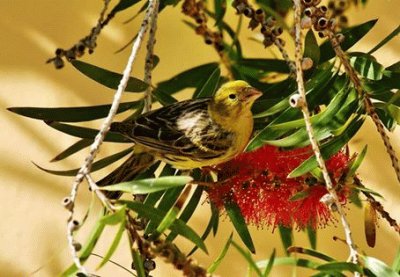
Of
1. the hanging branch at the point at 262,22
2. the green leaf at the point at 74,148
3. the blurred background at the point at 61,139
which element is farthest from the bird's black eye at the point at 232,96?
the blurred background at the point at 61,139

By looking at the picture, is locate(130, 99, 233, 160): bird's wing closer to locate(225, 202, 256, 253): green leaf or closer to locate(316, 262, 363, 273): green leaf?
locate(225, 202, 256, 253): green leaf

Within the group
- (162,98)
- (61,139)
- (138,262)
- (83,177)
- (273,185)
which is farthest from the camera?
(61,139)

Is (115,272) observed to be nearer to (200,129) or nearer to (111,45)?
(111,45)

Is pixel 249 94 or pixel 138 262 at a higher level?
pixel 249 94

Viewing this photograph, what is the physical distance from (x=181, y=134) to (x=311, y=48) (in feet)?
0.65

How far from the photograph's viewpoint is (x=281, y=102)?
2.90ft

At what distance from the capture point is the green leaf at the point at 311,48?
897 mm

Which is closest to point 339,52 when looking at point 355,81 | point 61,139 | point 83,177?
point 355,81

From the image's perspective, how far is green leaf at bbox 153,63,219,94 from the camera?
1.25m

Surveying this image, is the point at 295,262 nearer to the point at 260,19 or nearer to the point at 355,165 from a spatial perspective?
the point at 355,165

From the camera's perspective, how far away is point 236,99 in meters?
0.91

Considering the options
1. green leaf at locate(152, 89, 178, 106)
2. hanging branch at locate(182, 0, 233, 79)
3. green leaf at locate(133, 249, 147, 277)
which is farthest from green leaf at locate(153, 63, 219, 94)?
green leaf at locate(133, 249, 147, 277)

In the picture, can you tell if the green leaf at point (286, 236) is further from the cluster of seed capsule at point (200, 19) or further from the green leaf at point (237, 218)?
the cluster of seed capsule at point (200, 19)

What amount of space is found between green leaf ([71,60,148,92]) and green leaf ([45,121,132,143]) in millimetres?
67
